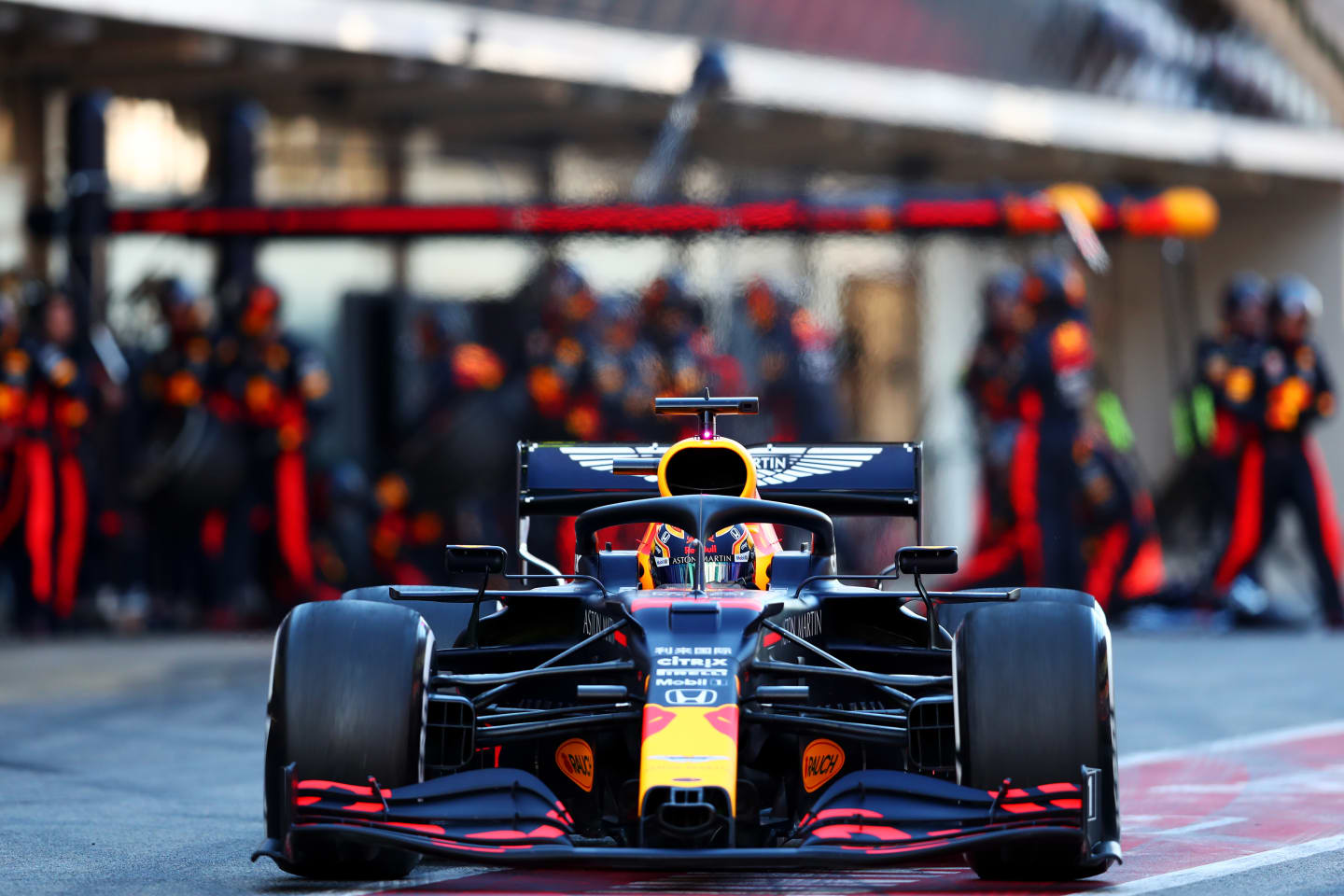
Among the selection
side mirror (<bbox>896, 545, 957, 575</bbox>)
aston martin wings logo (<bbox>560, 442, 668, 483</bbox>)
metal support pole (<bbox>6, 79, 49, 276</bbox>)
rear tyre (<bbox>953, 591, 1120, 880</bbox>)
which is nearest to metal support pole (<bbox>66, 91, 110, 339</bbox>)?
metal support pole (<bbox>6, 79, 49, 276</bbox>)

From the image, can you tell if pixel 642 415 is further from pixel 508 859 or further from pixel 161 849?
pixel 508 859

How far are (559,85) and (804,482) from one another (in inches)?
482

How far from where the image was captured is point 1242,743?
1031cm

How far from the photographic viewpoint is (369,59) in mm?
19219

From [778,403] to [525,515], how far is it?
414 inches

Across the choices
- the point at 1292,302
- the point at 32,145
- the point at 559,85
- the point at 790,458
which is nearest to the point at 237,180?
the point at 32,145

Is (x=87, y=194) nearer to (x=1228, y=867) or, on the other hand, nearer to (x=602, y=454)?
(x=602, y=454)

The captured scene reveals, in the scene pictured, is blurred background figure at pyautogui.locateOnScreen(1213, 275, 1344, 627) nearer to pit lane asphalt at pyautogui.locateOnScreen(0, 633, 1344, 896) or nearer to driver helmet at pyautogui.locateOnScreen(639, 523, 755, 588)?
pit lane asphalt at pyautogui.locateOnScreen(0, 633, 1344, 896)

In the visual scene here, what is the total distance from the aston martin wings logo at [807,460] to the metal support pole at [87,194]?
32.3 feet

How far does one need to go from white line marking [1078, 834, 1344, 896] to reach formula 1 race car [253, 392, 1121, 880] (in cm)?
17

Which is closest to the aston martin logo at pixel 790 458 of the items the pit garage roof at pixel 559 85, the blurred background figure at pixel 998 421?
the blurred background figure at pixel 998 421

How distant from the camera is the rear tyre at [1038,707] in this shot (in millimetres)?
6219

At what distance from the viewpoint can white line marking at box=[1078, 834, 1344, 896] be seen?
6.52m

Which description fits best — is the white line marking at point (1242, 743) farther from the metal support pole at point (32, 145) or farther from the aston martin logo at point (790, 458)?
the metal support pole at point (32, 145)
